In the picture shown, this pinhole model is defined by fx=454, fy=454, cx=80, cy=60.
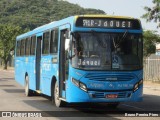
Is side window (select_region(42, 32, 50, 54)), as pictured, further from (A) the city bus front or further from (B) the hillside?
(B) the hillside

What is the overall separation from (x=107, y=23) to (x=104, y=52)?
3.24ft

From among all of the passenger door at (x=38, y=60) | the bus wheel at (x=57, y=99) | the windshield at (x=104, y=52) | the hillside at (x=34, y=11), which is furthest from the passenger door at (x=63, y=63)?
the hillside at (x=34, y=11)

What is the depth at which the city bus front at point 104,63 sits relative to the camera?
529 inches

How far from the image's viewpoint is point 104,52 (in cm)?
1359

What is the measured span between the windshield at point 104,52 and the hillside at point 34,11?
106 meters

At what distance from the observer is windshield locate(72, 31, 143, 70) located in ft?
44.2

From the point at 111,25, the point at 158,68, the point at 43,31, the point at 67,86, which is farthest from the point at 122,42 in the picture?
the point at 158,68

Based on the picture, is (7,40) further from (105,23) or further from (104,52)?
(104,52)

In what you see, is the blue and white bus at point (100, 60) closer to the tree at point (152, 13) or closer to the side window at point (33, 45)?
the side window at point (33, 45)

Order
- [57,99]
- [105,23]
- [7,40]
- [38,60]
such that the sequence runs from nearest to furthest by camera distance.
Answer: [105,23]
[57,99]
[38,60]
[7,40]

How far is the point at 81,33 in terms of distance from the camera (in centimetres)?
1369

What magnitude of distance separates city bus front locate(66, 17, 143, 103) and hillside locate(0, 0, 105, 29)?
105913 millimetres

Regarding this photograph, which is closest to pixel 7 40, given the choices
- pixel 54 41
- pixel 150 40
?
pixel 150 40

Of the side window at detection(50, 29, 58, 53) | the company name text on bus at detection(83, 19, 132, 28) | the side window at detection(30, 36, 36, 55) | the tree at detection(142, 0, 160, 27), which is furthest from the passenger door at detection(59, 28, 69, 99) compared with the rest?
the tree at detection(142, 0, 160, 27)
